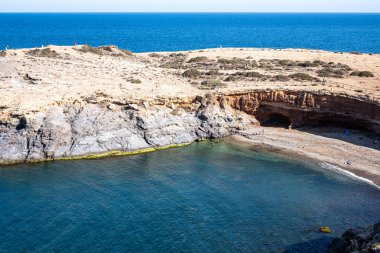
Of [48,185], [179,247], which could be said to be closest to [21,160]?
[48,185]

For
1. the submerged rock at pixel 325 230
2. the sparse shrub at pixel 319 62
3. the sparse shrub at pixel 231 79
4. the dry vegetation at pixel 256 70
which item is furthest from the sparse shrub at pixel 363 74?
the submerged rock at pixel 325 230

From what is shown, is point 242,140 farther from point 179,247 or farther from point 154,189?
point 179,247

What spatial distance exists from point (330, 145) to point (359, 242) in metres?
25.9

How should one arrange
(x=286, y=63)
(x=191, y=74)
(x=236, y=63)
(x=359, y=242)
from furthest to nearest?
(x=236, y=63) < (x=286, y=63) < (x=191, y=74) < (x=359, y=242)

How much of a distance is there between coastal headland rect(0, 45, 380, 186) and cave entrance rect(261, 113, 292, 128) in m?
0.14

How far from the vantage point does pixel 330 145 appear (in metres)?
52.3

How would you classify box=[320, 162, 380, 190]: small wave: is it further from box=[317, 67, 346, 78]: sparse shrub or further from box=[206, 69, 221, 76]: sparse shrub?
box=[206, 69, 221, 76]: sparse shrub

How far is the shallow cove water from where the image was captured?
32.6 m

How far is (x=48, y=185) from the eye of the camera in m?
41.7

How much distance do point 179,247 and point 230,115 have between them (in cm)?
2889

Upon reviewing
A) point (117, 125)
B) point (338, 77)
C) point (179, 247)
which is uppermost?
point (338, 77)

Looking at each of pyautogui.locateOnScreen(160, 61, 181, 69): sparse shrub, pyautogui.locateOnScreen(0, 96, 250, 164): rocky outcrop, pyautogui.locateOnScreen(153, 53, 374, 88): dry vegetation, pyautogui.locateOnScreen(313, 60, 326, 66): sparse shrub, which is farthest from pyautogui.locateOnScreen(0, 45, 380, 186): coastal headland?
pyautogui.locateOnScreen(313, 60, 326, 66): sparse shrub

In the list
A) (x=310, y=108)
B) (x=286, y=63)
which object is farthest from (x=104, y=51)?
(x=310, y=108)

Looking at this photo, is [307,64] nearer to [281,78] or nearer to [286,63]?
[286,63]
